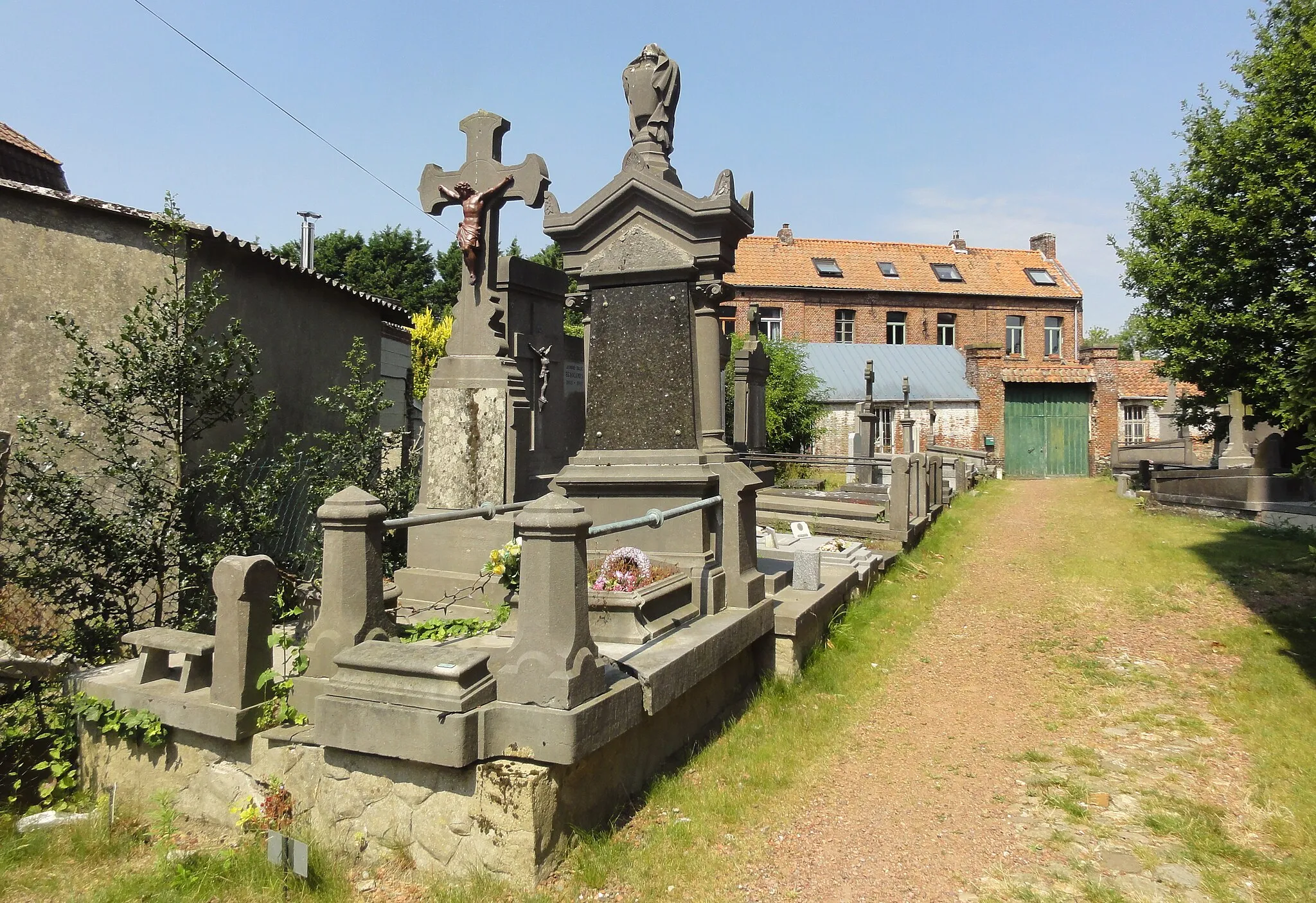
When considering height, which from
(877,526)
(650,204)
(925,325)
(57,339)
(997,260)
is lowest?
(877,526)

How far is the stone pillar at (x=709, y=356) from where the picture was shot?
21.4 ft

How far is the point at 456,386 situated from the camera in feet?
24.3

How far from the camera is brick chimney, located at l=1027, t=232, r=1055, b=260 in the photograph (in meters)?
36.3

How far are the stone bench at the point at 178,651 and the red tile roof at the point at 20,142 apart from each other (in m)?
12.8

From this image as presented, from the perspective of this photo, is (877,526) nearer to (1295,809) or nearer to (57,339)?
(1295,809)

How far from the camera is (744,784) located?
445cm

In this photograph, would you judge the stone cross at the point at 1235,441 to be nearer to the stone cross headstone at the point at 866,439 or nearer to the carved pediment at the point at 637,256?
the stone cross headstone at the point at 866,439

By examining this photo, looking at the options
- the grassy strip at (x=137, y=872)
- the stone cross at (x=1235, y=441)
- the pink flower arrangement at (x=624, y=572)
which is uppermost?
the stone cross at (x=1235, y=441)

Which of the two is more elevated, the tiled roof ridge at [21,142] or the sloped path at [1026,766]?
the tiled roof ridge at [21,142]

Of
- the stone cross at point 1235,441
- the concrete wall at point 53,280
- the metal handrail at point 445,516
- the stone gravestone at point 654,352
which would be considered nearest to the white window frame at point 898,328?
the stone cross at point 1235,441

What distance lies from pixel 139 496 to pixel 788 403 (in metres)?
18.7

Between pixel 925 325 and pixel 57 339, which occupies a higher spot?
pixel 925 325

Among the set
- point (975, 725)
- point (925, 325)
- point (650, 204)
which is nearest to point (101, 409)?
point (650, 204)

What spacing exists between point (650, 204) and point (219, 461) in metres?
3.96
